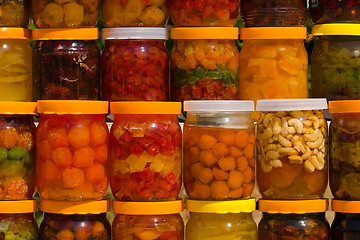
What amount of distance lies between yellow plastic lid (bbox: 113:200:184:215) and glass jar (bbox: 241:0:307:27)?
485mm

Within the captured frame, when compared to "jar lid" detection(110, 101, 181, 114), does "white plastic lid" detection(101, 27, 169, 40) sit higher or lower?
higher

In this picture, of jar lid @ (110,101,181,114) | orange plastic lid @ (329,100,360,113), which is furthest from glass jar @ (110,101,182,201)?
orange plastic lid @ (329,100,360,113)

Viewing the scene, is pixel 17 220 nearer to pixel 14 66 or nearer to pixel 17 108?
pixel 17 108

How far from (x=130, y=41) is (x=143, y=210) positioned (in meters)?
0.40

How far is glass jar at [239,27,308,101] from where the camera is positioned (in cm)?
168

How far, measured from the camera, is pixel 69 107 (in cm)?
154

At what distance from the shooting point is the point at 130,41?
1642 mm

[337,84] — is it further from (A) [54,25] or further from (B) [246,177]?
(A) [54,25]

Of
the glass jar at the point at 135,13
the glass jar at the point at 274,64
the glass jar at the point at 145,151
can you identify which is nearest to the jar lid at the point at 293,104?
the glass jar at the point at 274,64

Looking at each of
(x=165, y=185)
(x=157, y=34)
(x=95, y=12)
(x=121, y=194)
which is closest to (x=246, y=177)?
(x=165, y=185)

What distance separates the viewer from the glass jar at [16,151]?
157 centimetres

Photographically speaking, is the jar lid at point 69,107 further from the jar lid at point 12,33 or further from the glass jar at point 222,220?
the glass jar at point 222,220

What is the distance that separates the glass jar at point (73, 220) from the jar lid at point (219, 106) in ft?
0.98

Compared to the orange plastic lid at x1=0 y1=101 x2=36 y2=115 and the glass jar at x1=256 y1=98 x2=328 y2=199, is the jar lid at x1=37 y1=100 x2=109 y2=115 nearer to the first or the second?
the orange plastic lid at x1=0 y1=101 x2=36 y2=115
